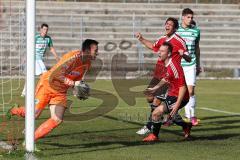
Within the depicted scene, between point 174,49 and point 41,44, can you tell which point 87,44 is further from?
point 41,44

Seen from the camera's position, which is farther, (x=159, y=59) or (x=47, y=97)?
(x=159, y=59)

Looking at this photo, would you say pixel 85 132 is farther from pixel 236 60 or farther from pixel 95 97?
pixel 236 60

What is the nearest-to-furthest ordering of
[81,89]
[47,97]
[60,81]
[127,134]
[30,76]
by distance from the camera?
[30,76], [81,89], [60,81], [47,97], [127,134]

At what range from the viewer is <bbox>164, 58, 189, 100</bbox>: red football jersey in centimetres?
1149

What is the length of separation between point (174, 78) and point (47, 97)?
7.05 feet

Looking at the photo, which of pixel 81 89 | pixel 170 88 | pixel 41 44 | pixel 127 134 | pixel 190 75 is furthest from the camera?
pixel 41 44

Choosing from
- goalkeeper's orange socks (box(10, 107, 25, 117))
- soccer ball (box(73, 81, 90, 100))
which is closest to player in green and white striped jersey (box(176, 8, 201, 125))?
goalkeeper's orange socks (box(10, 107, 25, 117))

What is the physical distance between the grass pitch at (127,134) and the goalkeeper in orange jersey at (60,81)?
389mm

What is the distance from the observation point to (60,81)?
1064cm

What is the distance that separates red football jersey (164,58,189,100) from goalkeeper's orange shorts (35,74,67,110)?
185 centimetres

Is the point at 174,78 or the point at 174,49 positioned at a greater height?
the point at 174,49

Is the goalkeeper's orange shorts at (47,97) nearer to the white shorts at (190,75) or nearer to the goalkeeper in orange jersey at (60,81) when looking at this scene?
the goalkeeper in orange jersey at (60,81)

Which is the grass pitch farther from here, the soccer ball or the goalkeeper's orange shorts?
the soccer ball

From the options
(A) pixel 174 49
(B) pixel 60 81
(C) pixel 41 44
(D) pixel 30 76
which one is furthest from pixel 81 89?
(C) pixel 41 44
